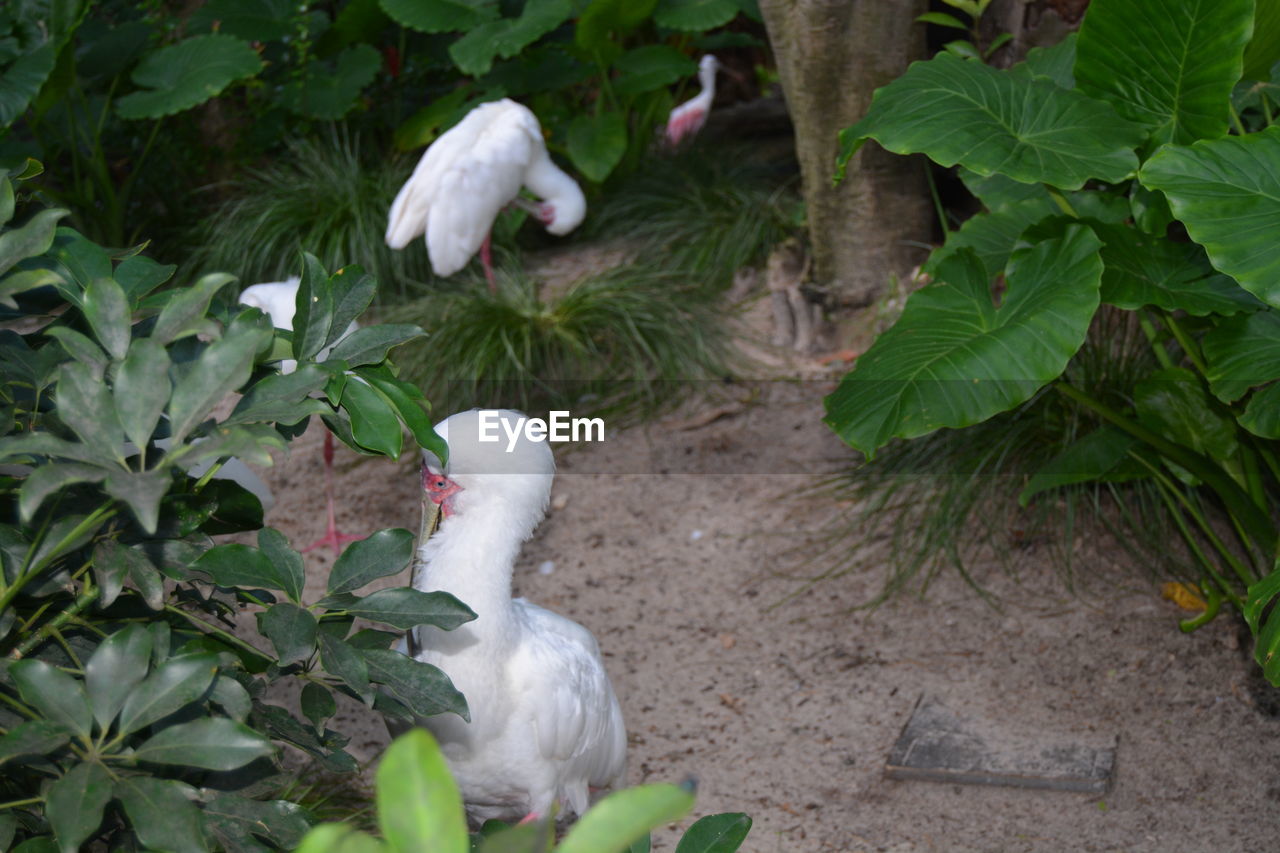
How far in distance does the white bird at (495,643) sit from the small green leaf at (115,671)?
90 cm

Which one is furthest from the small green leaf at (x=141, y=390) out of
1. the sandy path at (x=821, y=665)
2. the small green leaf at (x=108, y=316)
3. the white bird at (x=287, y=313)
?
the white bird at (x=287, y=313)

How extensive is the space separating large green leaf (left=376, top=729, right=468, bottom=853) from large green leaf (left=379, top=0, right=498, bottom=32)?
5022mm

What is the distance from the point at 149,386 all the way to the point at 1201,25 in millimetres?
2351

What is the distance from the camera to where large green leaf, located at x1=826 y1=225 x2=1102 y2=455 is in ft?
7.95

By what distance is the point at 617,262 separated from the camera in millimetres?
5430

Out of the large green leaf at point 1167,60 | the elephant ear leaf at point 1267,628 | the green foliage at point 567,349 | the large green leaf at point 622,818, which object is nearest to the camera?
the large green leaf at point 622,818

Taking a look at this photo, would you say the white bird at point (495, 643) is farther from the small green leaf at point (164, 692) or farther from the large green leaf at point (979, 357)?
the small green leaf at point (164, 692)

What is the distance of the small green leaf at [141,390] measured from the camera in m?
1.15

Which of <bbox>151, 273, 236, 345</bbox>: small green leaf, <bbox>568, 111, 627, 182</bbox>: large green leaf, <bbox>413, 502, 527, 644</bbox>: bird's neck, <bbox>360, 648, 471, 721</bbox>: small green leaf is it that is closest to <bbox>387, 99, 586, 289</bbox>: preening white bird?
<bbox>568, 111, 627, 182</bbox>: large green leaf

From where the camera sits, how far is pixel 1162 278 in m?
2.76

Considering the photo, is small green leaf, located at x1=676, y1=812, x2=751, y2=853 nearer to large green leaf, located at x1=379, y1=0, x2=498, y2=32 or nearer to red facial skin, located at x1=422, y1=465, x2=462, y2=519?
red facial skin, located at x1=422, y1=465, x2=462, y2=519

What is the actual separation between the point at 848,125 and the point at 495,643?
2.70 m

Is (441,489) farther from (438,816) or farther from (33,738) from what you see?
(438,816)

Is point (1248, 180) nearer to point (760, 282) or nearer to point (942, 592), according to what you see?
point (942, 592)
